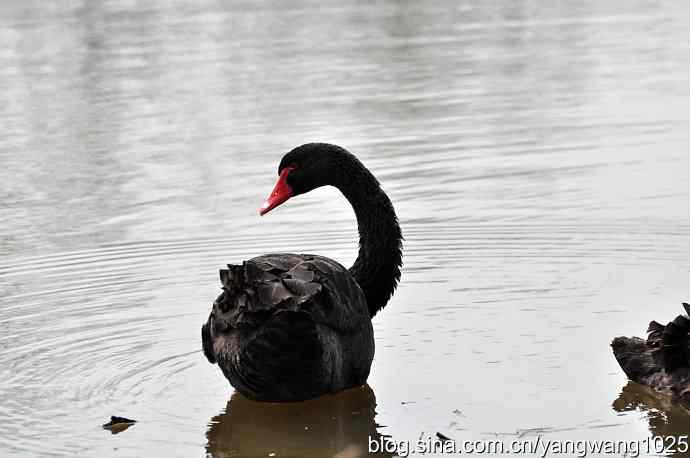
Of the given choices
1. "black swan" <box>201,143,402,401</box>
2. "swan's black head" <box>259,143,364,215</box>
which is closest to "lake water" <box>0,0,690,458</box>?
"black swan" <box>201,143,402,401</box>

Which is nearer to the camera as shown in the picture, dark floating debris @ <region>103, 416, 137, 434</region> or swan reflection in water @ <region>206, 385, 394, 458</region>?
swan reflection in water @ <region>206, 385, 394, 458</region>

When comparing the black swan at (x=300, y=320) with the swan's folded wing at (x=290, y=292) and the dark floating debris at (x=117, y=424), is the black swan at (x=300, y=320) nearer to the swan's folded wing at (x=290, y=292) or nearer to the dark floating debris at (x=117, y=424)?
the swan's folded wing at (x=290, y=292)

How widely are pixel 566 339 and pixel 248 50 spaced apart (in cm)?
1298

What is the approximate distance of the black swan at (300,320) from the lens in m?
5.12

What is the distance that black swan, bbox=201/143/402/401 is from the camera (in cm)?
512

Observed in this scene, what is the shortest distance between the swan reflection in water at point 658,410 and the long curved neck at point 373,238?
1271mm

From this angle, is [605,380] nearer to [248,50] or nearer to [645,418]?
[645,418]

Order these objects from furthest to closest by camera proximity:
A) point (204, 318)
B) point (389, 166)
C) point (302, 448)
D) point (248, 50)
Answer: point (248, 50) → point (389, 166) → point (204, 318) → point (302, 448)

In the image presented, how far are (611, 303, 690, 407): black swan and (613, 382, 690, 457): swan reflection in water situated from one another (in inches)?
1.5

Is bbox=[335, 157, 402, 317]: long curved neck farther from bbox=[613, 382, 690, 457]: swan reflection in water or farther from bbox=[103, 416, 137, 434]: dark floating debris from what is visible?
bbox=[103, 416, 137, 434]: dark floating debris

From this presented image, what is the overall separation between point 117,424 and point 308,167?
1726mm

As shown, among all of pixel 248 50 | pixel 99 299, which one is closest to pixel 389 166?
pixel 99 299

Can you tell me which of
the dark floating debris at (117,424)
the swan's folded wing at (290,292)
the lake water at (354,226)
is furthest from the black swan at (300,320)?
the dark floating debris at (117,424)

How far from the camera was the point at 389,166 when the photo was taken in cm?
1055
